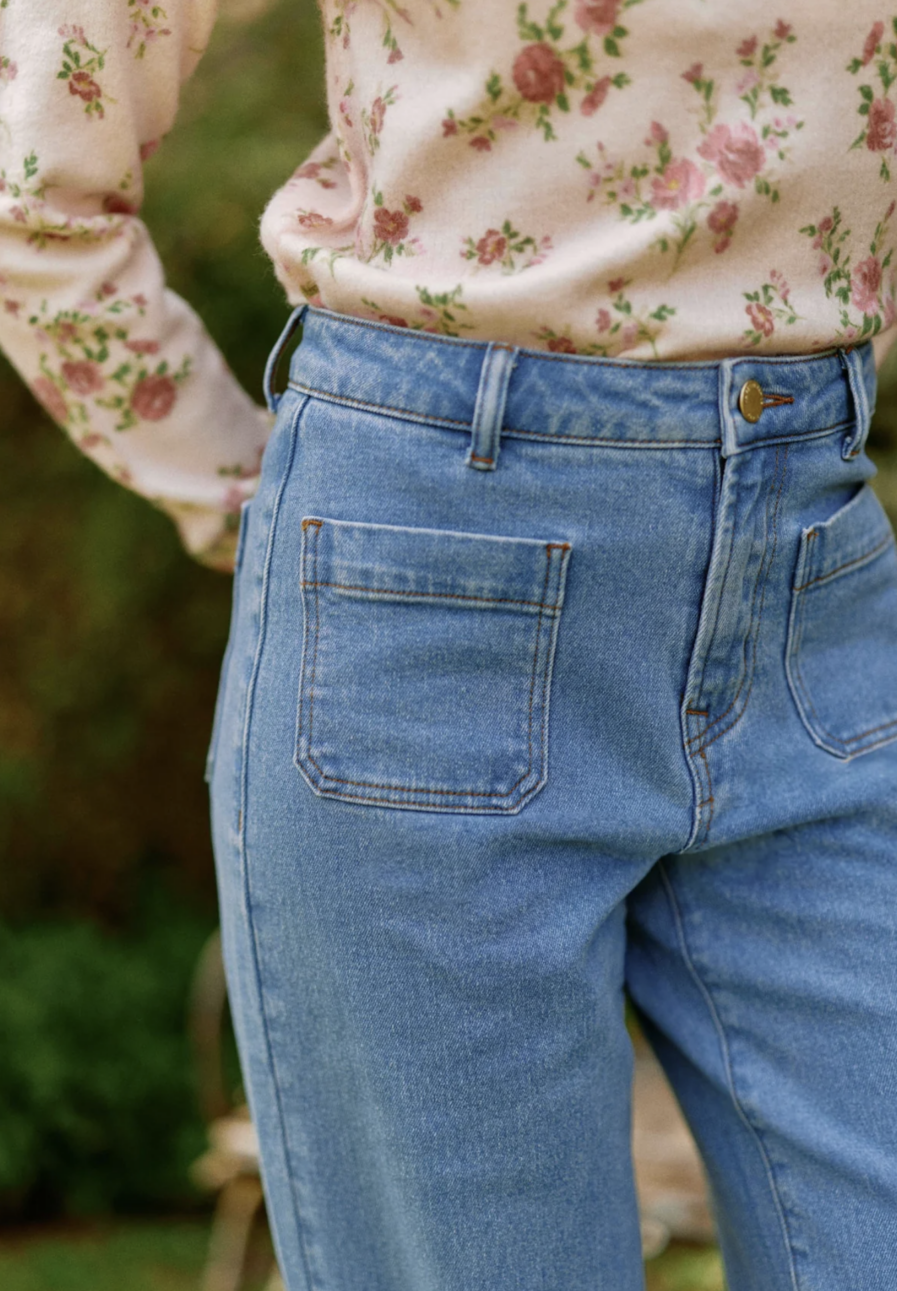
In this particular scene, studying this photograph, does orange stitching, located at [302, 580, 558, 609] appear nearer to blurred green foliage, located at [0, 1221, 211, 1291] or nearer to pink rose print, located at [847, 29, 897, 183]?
pink rose print, located at [847, 29, 897, 183]

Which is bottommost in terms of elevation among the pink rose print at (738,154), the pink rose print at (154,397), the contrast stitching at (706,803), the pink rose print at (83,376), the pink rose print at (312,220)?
the contrast stitching at (706,803)

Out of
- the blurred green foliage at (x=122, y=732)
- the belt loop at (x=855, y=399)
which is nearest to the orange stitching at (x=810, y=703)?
the belt loop at (x=855, y=399)

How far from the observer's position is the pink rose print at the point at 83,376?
1.19 meters

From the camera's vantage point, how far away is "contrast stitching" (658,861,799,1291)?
1.02 meters

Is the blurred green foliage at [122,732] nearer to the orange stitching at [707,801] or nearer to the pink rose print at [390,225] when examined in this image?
the pink rose print at [390,225]

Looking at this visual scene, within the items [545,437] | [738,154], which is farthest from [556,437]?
[738,154]

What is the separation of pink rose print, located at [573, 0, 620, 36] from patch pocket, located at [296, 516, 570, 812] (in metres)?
0.34

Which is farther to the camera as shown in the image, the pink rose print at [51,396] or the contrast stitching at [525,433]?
the pink rose print at [51,396]

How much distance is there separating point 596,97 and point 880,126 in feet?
0.65

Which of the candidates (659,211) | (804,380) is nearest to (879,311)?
(804,380)

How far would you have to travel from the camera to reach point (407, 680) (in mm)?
914

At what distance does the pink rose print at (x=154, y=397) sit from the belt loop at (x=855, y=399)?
1.90ft

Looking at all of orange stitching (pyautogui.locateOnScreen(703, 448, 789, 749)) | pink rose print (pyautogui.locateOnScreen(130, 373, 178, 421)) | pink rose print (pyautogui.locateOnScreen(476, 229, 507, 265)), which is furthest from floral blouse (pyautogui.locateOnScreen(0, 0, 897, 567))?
pink rose print (pyautogui.locateOnScreen(130, 373, 178, 421))

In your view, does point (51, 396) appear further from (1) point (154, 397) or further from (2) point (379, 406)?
(2) point (379, 406)
